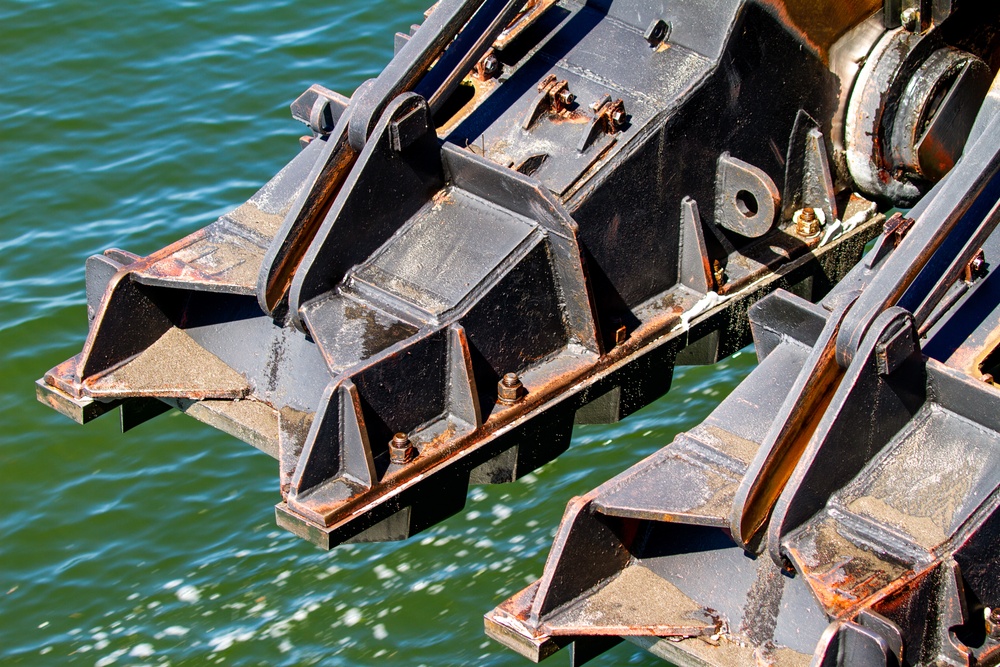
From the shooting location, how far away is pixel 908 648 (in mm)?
5078

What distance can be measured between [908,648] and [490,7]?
313 cm

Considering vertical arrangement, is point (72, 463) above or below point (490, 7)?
below

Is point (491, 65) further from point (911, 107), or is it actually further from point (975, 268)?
point (975, 268)

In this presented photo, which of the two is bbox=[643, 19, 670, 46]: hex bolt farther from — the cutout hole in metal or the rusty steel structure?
the cutout hole in metal

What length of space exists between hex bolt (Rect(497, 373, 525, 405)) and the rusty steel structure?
0.05ft

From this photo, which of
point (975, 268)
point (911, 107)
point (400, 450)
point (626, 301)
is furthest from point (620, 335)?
point (911, 107)

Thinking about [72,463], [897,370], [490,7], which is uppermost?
[490,7]

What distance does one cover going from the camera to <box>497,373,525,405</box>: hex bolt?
6.12 m

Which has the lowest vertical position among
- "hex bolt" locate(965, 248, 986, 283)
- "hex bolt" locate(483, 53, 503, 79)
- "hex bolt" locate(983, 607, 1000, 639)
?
"hex bolt" locate(983, 607, 1000, 639)

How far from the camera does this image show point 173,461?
7.57 m

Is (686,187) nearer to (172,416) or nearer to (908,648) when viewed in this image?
(908,648)

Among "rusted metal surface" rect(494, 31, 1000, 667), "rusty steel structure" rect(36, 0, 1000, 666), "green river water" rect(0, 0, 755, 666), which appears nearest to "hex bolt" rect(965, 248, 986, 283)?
"rusty steel structure" rect(36, 0, 1000, 666)

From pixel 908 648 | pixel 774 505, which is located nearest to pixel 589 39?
pixel 774 505

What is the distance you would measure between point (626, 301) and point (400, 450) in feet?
4.17
